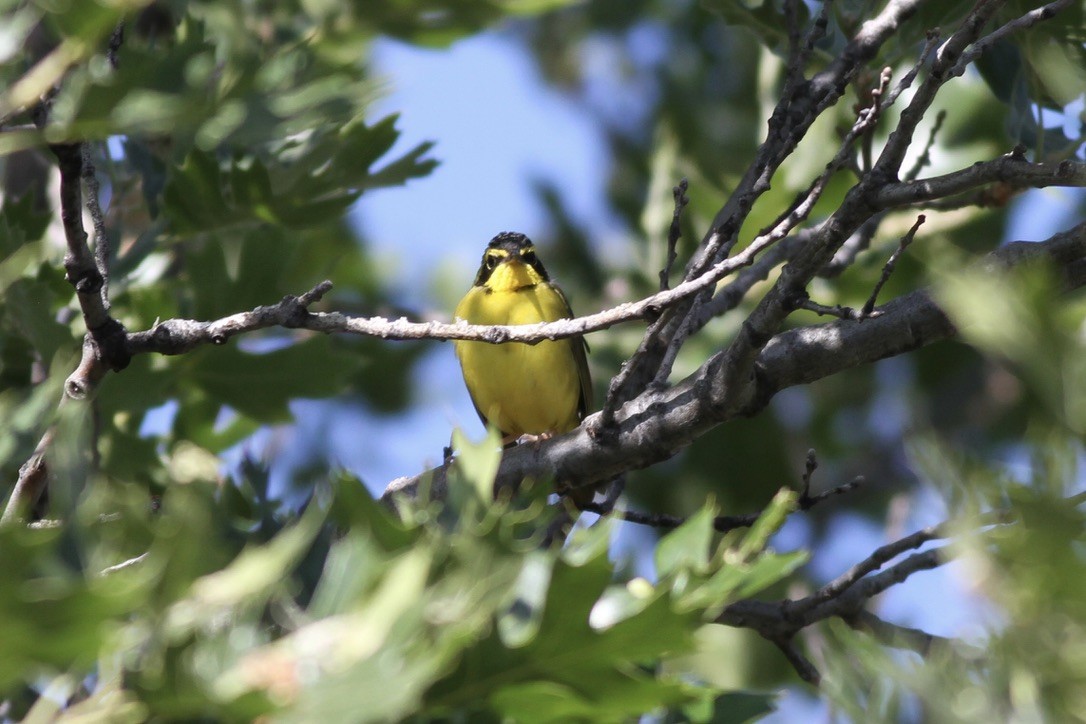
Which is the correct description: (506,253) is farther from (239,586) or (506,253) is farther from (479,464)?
(239,586)

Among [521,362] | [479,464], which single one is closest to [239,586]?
[479,464]

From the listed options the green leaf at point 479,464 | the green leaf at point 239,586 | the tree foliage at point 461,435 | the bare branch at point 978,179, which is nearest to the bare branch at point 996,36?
the tree foliage at point 461,435

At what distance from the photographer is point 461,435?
94.7 inches

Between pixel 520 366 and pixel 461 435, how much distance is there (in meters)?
3.88

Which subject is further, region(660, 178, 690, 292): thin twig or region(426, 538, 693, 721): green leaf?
region(660, 178, 690, 292): thin twig

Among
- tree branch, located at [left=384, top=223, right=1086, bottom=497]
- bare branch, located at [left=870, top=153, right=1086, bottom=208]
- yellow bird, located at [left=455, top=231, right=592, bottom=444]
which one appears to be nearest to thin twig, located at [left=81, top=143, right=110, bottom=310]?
tree branch, located at [left=384, top=223, right=1086, bottom=497]

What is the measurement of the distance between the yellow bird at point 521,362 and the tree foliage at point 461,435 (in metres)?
0.38

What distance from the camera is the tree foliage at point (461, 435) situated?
5.37 feet

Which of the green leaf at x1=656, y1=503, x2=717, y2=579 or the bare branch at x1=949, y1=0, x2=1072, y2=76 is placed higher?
the bare branch at x1=949, y1=0, x2=1072, y2=76

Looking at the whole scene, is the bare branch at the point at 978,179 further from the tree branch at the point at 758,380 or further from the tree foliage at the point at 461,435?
the tree branch at the point at 758,380

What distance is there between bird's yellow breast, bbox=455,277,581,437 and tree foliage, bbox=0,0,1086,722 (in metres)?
0.44

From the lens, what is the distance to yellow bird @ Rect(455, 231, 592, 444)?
6.28 metres

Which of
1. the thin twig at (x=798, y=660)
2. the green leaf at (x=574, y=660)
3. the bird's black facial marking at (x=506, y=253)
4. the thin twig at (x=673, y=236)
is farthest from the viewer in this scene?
the bird's black facial marking at (x=506, y=253)

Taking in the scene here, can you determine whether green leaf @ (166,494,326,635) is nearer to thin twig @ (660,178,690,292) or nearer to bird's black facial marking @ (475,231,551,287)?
thin twig @ (660,178,690,292)
